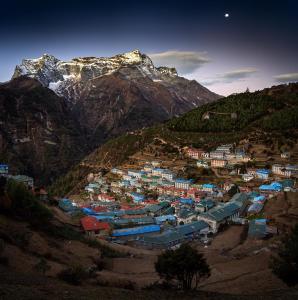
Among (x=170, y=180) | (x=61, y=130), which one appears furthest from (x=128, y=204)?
(x=61, y=130)

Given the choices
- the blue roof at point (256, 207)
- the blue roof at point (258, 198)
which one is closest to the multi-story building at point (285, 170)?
the blue roof at point (258, 198)

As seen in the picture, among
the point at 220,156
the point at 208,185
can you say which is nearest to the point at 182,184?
the point at 208,185

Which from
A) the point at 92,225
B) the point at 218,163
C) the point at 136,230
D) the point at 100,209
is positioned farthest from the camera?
the point at 218,163

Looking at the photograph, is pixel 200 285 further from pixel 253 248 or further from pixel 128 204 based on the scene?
pixel 128 204

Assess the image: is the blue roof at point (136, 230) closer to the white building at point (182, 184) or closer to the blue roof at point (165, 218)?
the blue roof at point (165, 218)

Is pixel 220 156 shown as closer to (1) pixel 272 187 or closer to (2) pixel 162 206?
(1) pixel 272 187
